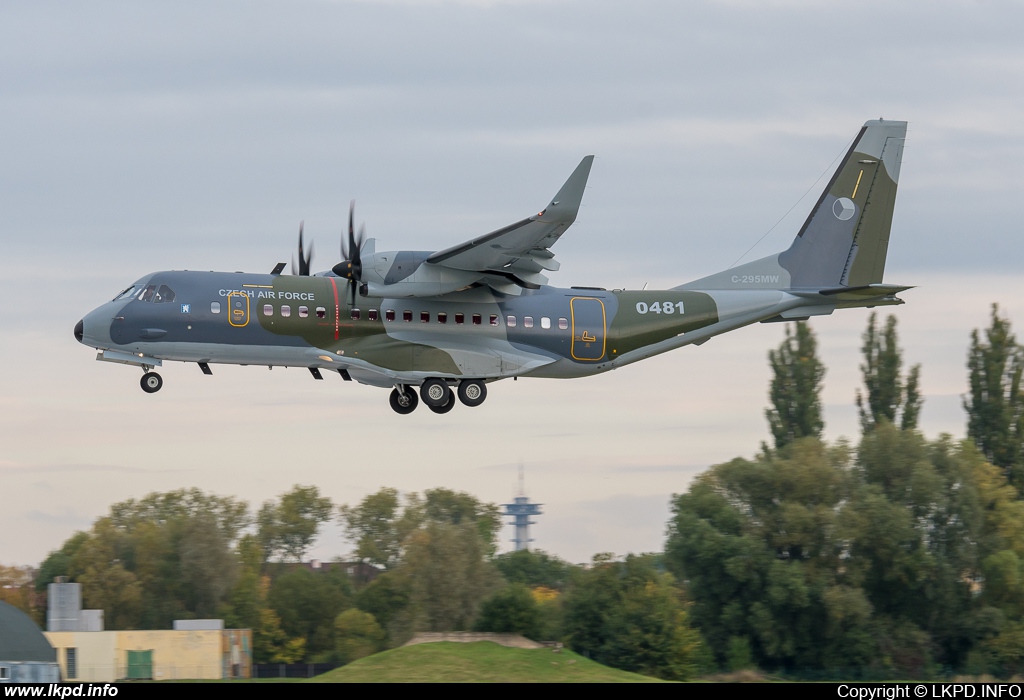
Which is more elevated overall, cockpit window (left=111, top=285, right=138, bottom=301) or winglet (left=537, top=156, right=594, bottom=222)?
winglet (left=537, top=156, right=594, bottom=222)

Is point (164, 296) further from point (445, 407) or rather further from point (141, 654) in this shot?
point (141, 654)

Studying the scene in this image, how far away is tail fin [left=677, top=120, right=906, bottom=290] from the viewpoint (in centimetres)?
3045

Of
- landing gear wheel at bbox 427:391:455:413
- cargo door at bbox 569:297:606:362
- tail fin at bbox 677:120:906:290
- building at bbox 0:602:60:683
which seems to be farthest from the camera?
building at bbox 0:602:60:683

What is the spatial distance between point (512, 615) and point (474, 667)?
829 centimetres

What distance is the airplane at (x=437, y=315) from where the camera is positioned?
25.9 metres

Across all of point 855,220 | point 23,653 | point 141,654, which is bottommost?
point 141,654

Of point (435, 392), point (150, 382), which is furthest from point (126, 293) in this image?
point (435, 392)

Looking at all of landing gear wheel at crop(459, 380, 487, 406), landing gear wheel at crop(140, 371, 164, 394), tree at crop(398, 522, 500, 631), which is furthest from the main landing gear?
tree at crop(398, 522, 500, 631)

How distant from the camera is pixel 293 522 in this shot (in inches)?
2616

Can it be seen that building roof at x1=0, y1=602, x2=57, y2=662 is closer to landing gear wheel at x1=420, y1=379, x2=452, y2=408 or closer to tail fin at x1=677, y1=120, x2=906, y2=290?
landing gear wheel at x1=420, y1=379, x2=452, y2=408

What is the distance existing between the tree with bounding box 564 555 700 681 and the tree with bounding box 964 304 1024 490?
56.9 ft

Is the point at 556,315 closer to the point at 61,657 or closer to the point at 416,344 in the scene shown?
the point at 416,344
